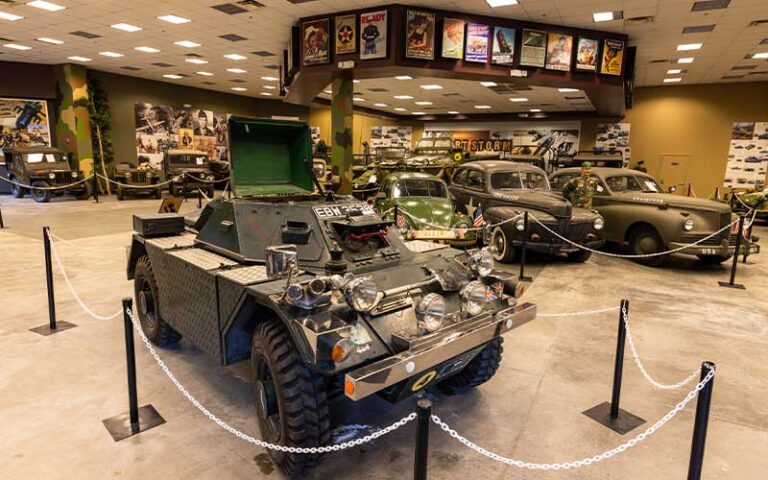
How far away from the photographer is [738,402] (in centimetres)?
380

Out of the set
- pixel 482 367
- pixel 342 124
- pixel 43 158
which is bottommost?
pixel 482 367

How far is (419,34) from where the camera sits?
993cm

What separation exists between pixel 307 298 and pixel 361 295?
0.29m

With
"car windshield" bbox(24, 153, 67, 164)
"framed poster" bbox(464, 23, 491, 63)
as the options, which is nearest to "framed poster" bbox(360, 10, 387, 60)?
"framed poster" bbox(464, 23, 491, 63)

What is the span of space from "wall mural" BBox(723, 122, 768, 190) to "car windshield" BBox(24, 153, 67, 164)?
24.3 m

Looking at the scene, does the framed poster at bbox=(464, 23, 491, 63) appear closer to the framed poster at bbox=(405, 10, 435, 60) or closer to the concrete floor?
the framed poster at bbox=(405, 10, 435, 60)

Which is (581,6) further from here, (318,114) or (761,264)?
(318,114)

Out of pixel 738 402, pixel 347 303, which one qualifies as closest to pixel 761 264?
pixel 738 402

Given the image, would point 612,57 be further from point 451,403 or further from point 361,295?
point 361,295

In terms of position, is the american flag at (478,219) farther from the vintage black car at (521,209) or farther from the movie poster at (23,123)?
the movie poster at (23,123)

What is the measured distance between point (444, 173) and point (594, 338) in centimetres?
992

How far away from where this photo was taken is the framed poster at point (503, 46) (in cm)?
1054

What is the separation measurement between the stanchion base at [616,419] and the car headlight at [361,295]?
203 centimetres


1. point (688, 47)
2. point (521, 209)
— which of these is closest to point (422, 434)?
point (521, 209)
